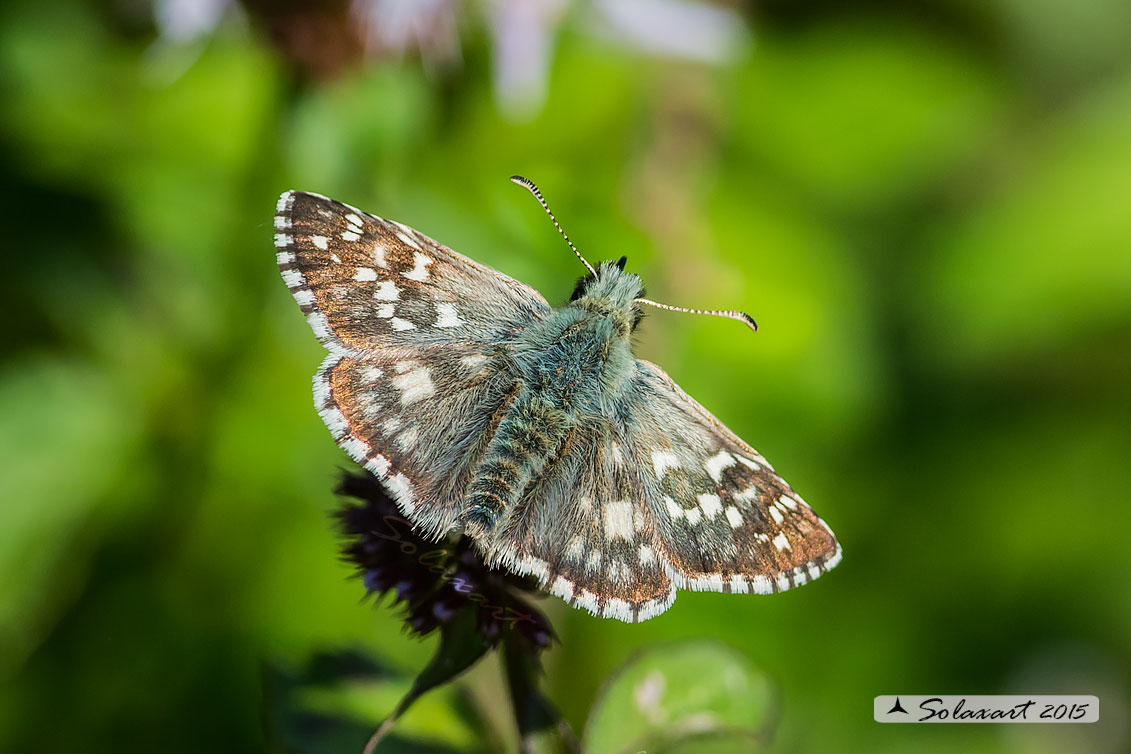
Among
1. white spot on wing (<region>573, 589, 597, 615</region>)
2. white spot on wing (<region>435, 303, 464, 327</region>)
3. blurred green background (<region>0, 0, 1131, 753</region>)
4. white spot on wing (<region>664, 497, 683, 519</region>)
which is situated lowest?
white spot on wing (<region>573, 589, 597, 615</region>)

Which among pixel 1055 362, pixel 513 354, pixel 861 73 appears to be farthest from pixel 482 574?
pixel 861 73

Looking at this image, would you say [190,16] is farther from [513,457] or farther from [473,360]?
[513,457]

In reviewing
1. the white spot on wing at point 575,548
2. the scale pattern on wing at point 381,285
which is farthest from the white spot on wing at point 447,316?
the white spot on wing at point 575,548

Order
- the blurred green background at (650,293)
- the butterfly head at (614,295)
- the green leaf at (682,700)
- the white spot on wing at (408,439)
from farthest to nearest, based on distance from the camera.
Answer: the blurred green background at (650,293) < the butterfly head at (614,295) < the green leaf at (682,700) < the white spot on wing at (408,439)

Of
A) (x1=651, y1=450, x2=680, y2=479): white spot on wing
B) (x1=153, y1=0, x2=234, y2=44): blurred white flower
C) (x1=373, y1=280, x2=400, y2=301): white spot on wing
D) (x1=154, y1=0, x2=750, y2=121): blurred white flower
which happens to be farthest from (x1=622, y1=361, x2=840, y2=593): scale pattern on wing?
(x1=153, y1=0, x2=234, y2=44): blurred white flower

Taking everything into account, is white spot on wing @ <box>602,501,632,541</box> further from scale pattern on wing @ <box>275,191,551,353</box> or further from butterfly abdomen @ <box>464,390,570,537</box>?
scale pattern on wing @ <box>275,191,551,353</box>

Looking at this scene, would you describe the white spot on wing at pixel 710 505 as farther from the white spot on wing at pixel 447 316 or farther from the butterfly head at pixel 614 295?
the white spot on wing at pixel 447 316
